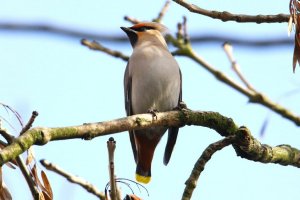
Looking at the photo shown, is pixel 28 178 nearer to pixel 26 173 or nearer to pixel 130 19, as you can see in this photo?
pixel 26 173

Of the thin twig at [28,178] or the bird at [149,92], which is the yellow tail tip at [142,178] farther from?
the thin twig at [28,178]

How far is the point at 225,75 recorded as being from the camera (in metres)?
3.35

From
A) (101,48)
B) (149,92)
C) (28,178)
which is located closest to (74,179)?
(28,178)

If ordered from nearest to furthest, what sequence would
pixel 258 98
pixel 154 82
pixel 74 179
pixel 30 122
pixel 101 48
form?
pixel 30 122 < pixel 74 179 < pixel 258 98 < pixel 101 48 < pixel 154 82

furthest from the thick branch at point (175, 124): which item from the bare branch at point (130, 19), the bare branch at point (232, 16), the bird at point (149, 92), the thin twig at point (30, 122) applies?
the bird at point (149, 92)

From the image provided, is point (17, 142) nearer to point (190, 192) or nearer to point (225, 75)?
point (190, 192)

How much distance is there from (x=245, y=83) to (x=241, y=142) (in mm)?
352

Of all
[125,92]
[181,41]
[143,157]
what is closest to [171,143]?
[143,157]

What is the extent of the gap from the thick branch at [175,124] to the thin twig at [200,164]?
14 cm

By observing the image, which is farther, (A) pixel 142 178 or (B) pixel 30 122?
(A) pixel 142 178

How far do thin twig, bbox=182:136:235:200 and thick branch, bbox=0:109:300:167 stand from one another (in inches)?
5.4

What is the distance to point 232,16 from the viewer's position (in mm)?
2760

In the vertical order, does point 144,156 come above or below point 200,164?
below

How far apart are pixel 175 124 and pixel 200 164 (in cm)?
62
